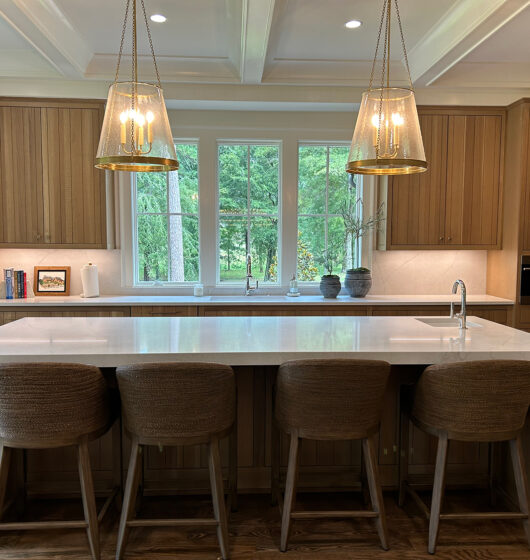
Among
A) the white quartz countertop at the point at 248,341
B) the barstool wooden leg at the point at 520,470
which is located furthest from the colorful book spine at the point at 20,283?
the barstool wooden leg at the point at 520,470

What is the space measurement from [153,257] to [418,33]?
3.02 metres

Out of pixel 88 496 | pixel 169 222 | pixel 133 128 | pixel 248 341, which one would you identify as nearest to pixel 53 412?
pixel 88 496

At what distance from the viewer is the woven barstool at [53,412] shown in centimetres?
181

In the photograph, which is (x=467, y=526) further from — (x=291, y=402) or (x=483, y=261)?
(x=483, y=261)

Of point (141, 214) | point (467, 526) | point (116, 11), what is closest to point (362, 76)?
point (116, 11)

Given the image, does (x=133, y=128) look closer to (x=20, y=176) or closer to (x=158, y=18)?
(x=158, y=18)

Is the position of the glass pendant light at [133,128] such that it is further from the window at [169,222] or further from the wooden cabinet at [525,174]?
the wooden cabinet at [525,174]

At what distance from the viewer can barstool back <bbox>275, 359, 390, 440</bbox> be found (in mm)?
1896

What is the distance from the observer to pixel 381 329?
2.60 meters

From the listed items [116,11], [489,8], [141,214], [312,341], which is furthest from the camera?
[141,214]

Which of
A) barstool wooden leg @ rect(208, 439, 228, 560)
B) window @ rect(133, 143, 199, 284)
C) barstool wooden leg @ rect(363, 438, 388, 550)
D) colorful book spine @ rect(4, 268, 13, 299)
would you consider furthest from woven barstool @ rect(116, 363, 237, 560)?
window @ rect(133, 143, 199, 284)

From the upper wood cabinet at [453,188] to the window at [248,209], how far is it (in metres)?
1.16

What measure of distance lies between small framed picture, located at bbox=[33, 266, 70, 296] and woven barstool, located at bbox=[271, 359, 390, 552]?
119 inches

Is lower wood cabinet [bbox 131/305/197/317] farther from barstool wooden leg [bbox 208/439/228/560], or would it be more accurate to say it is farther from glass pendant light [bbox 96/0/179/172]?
barstool wooden leg [bbox 208/439/228/560]
